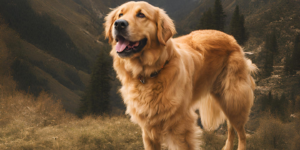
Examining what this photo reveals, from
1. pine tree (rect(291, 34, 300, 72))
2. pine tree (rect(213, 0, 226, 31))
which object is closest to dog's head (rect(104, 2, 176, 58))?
pine tree (rect(291, 34, 300, 72))

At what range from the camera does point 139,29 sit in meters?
2.58

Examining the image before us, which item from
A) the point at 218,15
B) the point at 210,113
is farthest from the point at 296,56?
the point at 210,113

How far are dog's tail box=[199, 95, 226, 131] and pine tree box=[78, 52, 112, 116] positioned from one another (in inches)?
1080

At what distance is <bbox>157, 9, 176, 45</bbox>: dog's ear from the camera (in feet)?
8.75

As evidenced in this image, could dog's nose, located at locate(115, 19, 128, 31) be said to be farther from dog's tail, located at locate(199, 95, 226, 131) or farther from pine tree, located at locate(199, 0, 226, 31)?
pine tree, located at locate(199, 0, 226, 31)

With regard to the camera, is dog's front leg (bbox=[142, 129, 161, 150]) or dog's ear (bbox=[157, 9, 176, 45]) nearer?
dog's ear (bbox=[157, 9, 176, 45])

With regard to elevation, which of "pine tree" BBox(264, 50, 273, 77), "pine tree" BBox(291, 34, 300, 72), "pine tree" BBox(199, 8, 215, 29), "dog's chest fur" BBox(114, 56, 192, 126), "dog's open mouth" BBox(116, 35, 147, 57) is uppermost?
"dog's open mouth" BBox(116, 35, 147, 57)

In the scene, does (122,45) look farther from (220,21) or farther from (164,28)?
(220,21)

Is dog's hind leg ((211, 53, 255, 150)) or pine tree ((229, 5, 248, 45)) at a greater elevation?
dog's hind leg ((211, 53, 255, 150))

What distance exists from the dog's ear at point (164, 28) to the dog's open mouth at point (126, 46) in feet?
0.85

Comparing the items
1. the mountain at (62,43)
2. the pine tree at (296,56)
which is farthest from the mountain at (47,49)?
the pine tree at (296,56)

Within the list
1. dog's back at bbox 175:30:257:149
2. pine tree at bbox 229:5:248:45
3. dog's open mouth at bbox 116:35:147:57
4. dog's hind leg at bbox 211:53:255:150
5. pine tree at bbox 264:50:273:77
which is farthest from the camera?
pine tree at bbox 229:5:248:45

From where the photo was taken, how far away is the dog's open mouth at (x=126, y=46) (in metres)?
2.57

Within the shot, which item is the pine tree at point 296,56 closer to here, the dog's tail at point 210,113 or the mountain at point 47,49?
the dog's tail at point 210,113
